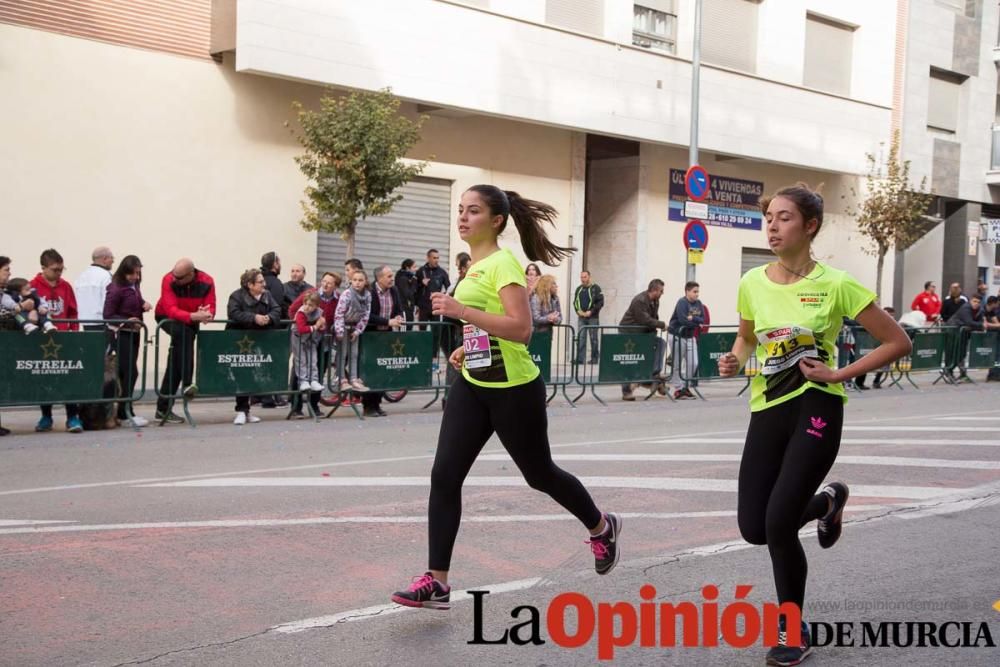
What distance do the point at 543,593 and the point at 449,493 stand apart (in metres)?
0.83

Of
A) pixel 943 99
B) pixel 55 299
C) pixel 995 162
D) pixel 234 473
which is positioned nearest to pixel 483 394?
pixel 234 473

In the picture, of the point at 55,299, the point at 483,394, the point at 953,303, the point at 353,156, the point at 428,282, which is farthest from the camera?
the point at 953,303

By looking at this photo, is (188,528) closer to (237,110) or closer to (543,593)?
(543,593)

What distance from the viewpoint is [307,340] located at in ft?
45.1

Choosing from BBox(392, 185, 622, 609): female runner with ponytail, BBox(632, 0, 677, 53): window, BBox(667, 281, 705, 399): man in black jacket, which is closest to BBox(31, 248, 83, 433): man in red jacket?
BBox(392, 185, 622, 609): female runner with ponytail

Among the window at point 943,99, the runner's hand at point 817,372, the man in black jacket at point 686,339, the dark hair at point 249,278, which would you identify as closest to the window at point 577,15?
the man in black jacket at point 686,339

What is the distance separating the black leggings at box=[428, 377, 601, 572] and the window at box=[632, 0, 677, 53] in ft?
67.6

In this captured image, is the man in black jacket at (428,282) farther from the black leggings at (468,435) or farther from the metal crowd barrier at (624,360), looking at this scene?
the black leggings at (468,435)

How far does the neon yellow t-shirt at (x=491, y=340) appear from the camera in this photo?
506 cm

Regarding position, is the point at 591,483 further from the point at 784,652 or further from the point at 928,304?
the point at 928,304

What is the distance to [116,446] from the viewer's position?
36.9ft

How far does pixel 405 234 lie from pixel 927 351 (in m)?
9.77

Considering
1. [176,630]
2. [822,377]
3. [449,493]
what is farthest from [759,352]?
[176,630]

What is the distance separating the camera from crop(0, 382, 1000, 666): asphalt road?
4.73 metres
